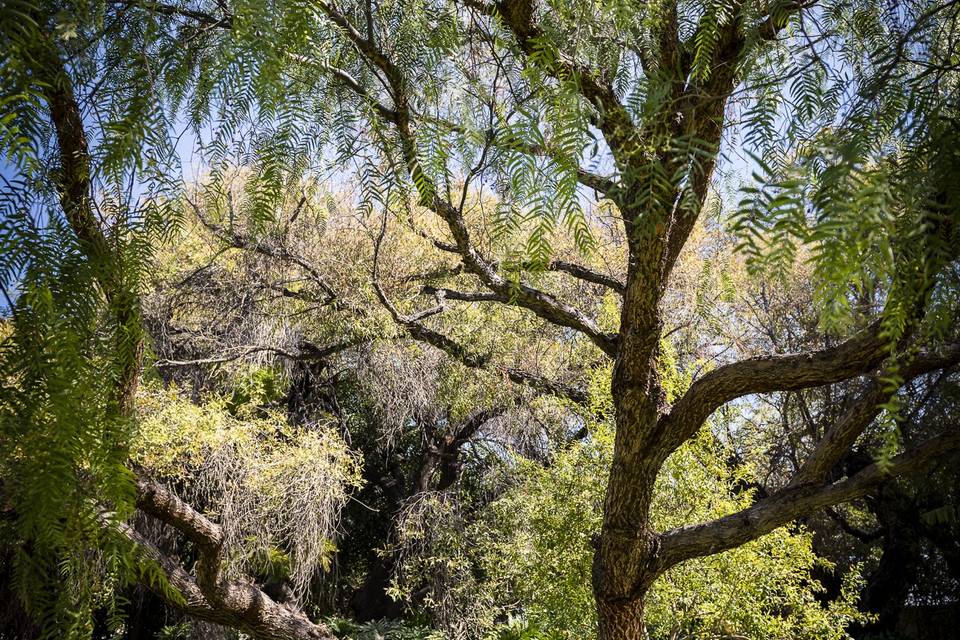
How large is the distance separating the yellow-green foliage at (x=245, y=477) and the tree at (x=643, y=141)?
185cm

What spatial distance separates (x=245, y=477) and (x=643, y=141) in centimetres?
404

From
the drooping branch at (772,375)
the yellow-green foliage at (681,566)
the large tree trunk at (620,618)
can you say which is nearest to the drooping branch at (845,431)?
the drooping branch at (772,375)

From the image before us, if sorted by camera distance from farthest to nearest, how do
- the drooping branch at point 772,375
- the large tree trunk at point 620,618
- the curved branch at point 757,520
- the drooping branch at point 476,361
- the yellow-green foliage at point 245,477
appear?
the drooping branch at point 476,361 < the yellow-green foliage at point 245,477 < the large tree trunk at point 620,618 < the curved branch at point 757,520 < the drooping branch at point 772,375

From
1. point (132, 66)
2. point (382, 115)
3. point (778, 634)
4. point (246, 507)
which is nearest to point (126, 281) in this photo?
point (132, 66)

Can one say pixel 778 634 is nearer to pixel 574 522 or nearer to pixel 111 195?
pixel 574 522

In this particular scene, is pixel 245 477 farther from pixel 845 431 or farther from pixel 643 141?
pixel 643 141

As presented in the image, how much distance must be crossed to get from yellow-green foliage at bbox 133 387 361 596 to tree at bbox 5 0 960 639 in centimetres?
185

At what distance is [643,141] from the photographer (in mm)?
1144

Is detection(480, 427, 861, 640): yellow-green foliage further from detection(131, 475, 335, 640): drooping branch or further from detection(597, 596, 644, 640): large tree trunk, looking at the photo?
detection(131, 475, 335, 640): drooping branch

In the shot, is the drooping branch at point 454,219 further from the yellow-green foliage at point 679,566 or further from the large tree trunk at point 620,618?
the large tree trunk at point 620,618

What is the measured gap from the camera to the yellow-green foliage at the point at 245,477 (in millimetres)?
4379

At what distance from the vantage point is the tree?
82 cm

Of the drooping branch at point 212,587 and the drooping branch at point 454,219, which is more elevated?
the drooping branch at point 454,219

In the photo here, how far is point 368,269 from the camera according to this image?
5336mm
